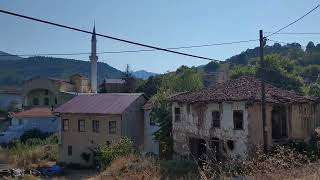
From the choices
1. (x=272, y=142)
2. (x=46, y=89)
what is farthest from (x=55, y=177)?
(x=46, y=89)

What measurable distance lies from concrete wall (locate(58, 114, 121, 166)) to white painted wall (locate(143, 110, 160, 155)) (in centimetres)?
305

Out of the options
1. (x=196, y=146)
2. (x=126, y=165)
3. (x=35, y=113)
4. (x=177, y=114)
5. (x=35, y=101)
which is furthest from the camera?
(x=35, y=101)

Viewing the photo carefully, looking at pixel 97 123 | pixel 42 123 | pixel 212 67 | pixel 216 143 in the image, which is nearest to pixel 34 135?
pixel 42 123

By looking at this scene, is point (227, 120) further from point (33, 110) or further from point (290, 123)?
point (33, 110)

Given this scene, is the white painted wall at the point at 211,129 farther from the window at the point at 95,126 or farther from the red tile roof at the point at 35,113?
the red tile roof at the point at 35,113

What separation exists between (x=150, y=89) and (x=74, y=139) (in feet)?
90.7

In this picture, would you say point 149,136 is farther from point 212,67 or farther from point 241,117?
point 212,67

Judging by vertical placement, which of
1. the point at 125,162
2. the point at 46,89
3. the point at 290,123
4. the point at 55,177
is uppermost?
A: the point at 46,89

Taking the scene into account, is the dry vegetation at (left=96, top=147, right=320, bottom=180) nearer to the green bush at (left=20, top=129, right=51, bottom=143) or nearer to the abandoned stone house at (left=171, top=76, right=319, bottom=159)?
the abandoned stone house at (left=171, top=76, right=319, bottom=159)

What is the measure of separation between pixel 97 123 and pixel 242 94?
1741cm

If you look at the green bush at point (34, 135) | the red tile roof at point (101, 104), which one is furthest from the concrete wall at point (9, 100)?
the red tile roof at point (101, 104)

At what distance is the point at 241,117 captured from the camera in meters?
27.2

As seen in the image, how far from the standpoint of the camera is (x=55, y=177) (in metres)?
36.8

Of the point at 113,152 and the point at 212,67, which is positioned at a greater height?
the point at 212,67
